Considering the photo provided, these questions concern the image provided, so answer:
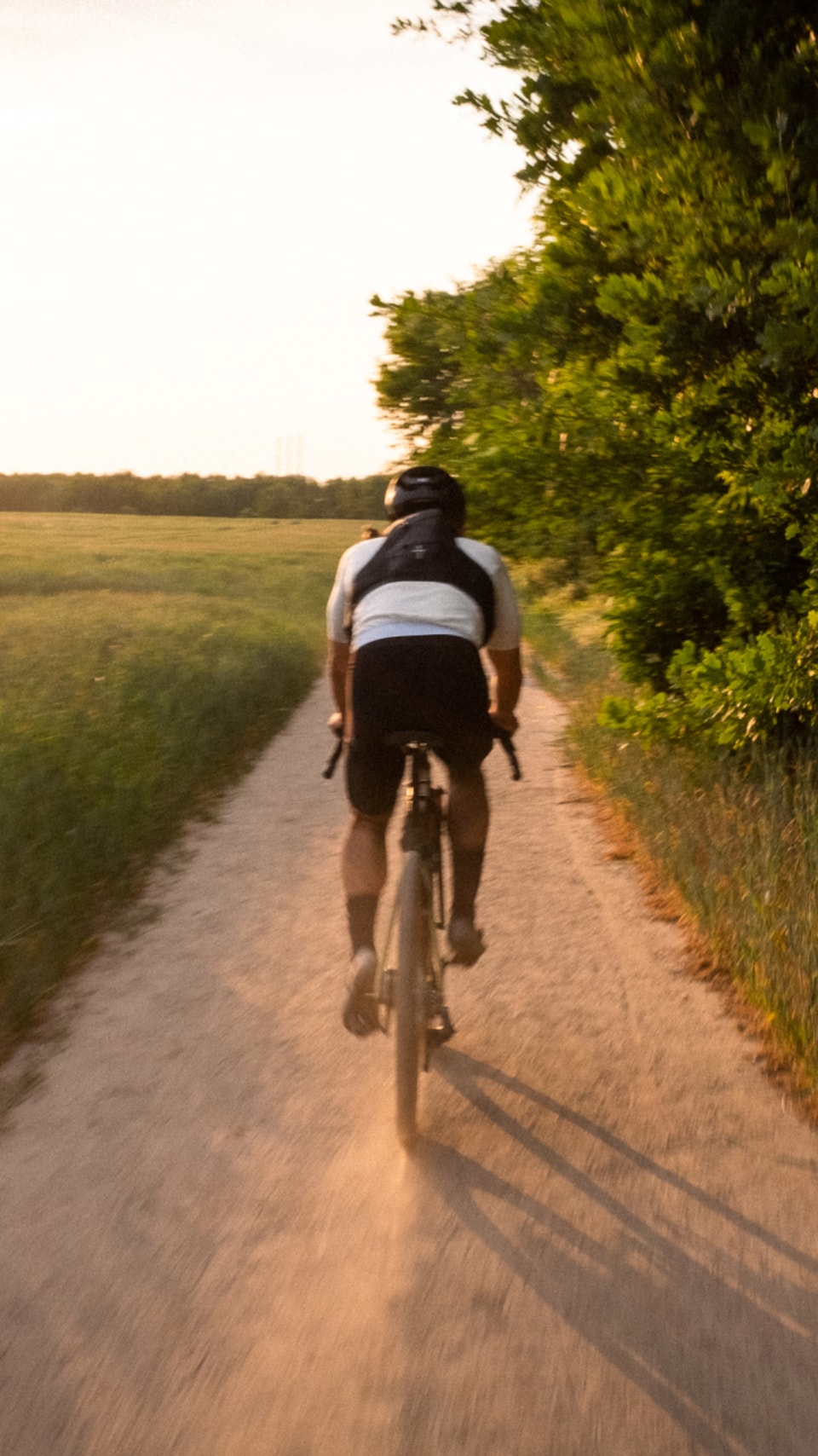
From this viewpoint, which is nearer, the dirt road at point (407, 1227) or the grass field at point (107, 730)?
the dirt road at point (407, 1227)

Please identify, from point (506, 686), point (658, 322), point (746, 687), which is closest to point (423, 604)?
point (506, 686)

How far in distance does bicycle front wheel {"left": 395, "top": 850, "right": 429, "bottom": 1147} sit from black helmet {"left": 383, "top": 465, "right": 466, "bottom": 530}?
1.07m

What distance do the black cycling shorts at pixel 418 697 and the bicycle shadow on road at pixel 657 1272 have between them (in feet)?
3.96

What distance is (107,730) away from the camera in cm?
988

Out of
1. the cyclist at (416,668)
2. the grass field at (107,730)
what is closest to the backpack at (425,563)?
the cyclist at (416,668)

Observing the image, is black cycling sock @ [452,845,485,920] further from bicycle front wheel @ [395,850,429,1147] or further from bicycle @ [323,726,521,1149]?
bicycle front wheel @ [395,850,429,1147]

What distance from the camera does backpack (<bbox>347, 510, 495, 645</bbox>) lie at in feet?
13.2

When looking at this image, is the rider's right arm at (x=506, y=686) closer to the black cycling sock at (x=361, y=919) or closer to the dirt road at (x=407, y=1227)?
the black cycling sock at (x=361, y=919)

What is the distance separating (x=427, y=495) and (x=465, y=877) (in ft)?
4.17

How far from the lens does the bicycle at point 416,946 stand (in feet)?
12.9

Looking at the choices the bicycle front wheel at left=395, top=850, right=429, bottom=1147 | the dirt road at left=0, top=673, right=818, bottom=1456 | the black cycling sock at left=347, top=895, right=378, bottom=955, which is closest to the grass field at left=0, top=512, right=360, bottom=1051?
the dirt road at left=0, top=673, right=818, bottom=1456

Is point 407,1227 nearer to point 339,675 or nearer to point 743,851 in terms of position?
point 339,675

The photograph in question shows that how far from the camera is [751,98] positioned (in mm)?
5406

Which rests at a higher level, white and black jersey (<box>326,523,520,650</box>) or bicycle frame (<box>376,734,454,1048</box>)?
white and black jersey (<box>326,523,520,650</box>)
